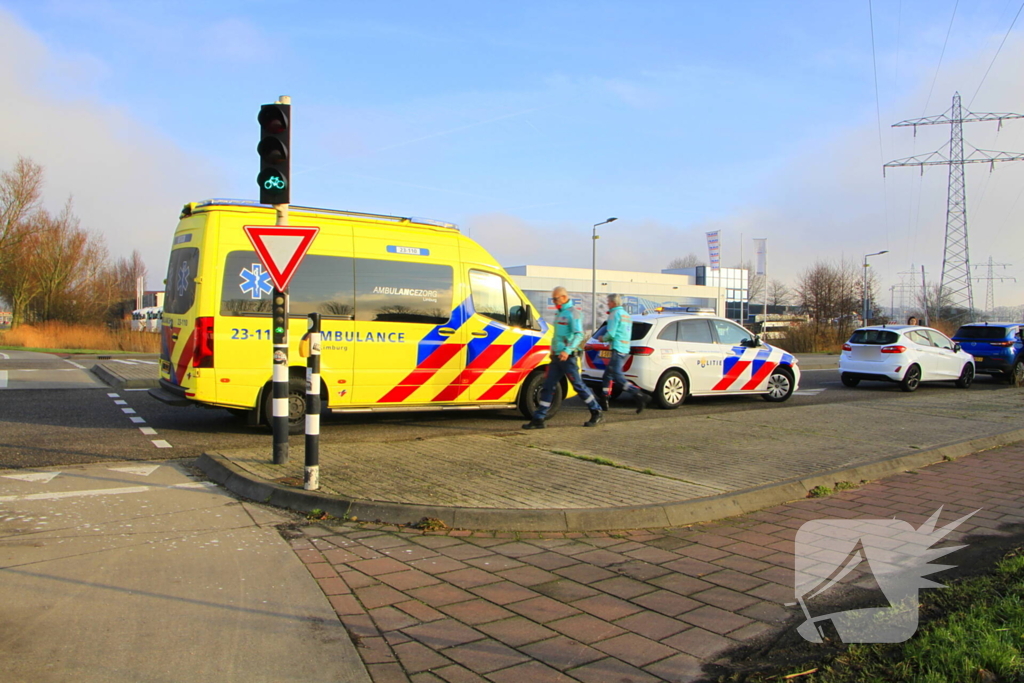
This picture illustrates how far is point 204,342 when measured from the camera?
8594 millimetres

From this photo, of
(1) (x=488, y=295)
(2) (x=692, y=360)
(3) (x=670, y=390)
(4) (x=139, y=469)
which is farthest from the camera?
(2) (x=692, y=360)

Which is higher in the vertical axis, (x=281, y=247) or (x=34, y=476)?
(x=281, y=247)

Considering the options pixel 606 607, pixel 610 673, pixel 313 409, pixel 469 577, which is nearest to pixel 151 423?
pixel 313 409

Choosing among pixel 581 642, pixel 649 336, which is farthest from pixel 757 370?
pixel 581 642

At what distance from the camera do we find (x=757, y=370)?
1385 cm

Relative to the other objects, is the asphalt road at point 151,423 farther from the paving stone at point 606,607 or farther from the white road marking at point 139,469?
the paving stone at point 606,607

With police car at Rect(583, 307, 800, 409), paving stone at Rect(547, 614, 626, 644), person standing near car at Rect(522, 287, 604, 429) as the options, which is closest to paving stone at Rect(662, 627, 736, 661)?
paving stone at Rect(547, 614, 626, 644)

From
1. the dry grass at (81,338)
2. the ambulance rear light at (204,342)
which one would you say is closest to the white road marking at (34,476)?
the ambulance rear light at (204,342)

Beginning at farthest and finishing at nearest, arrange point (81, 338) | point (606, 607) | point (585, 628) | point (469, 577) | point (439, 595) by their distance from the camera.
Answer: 1. point (81, 338)
2. point (469, 577)
3. point (439, 595)
4. point (606, 607)
5. point (585, 628)

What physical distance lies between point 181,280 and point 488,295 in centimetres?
393

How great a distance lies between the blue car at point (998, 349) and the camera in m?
19.4

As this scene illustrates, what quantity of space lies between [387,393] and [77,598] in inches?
232

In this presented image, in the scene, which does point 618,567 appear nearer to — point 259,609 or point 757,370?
point 259,609

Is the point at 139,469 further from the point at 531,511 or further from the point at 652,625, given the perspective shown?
the point at 652,625
